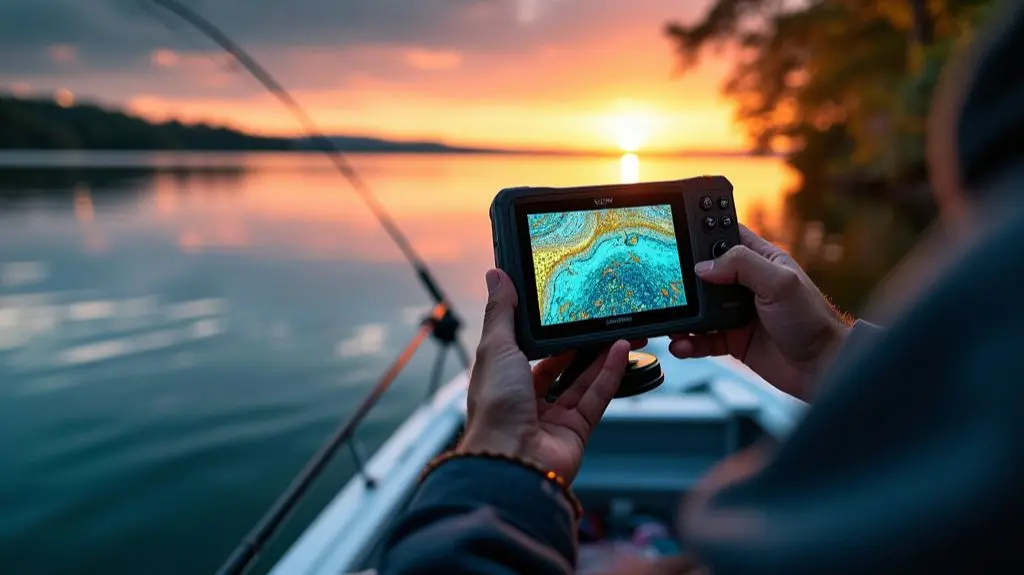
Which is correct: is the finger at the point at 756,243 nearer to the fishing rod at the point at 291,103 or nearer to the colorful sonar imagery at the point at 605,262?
the colorful sonar imagery at the point at 605,262

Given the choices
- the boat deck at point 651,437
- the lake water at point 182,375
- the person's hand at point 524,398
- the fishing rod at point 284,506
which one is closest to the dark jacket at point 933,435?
the person's hand at point 524,398

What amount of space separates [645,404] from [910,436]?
3.51m

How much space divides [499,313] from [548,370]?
29 cm

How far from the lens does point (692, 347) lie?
184 cm

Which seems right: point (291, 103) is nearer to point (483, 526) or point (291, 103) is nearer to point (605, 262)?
point (605, 262)

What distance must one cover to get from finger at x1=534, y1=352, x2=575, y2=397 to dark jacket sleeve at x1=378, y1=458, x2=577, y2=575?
76 centimetres

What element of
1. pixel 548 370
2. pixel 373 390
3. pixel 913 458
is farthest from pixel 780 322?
pixel 373 390

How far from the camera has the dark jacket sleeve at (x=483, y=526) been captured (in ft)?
2.37

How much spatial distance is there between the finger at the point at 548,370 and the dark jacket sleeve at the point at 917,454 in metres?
1.21

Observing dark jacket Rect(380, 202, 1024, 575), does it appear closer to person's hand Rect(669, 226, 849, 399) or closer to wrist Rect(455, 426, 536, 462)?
wrist Rect(455, 426, 536, 462)

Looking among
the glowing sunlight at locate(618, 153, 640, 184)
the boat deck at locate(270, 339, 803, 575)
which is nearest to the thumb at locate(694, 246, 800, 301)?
the glowing sunlight at locate(618, 153, 640, 184)

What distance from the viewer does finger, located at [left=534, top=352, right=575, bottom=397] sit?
5.37ft

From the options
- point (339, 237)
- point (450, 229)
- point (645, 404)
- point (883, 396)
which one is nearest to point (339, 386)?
point (645, 404)

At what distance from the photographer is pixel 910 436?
1.23 feet
